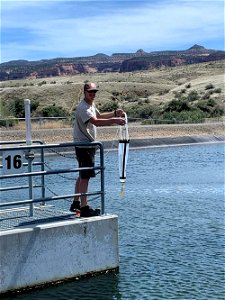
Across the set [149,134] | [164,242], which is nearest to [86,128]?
[164,242]

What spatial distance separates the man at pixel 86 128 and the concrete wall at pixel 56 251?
37cm

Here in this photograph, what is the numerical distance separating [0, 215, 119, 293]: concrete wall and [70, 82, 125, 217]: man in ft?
1.20

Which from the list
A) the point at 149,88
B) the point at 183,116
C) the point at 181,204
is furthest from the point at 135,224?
the point at 149,88

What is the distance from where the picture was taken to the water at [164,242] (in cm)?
902

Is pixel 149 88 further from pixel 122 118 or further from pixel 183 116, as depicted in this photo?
pixel 122 118

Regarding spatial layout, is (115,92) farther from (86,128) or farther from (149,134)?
(86,128)

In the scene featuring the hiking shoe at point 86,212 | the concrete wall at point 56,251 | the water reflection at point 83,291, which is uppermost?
the hiking shoe at point 86,212

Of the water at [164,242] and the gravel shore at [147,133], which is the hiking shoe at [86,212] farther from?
the gravel shore at [147,133]

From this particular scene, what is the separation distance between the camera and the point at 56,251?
888 cm

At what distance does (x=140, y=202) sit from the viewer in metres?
17.2

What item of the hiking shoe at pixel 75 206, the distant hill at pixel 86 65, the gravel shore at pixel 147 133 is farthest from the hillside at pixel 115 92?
the hiking shoe at pixel 75 206

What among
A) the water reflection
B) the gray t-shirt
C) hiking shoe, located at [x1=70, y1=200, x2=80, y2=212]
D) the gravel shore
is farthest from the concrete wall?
the gravel shore

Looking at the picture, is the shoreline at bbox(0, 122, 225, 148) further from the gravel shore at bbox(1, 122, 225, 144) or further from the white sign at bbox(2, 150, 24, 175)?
the white sign at bbox(2, 150, 24, 175)

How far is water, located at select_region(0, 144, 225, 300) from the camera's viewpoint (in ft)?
29.6
